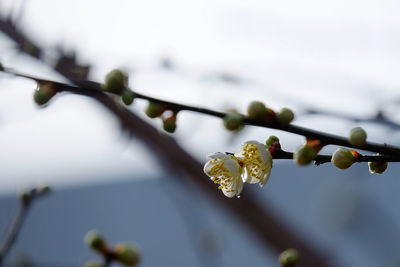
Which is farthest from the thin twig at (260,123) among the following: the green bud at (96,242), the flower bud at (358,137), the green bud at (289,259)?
the green bud at (96,242)

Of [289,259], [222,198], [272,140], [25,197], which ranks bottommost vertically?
[289,259]

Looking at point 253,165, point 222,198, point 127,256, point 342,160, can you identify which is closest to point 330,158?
point 342,160

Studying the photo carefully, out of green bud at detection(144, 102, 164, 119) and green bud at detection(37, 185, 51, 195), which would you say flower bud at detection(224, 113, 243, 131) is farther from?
green bud at detection(37, 185, 51, 195)

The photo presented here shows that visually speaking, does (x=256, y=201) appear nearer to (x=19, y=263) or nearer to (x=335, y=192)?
(x=335, y=192)

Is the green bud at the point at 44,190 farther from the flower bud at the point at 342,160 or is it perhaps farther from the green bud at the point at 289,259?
the flower bud at the point at 342,160

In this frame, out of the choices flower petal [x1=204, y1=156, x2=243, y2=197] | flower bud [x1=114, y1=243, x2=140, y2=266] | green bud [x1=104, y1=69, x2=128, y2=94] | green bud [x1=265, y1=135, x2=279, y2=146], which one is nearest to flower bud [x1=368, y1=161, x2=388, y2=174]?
green bud [x1=265, y1=135, x2=279, y2=146]

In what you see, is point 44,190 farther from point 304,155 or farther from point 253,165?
point 304,155

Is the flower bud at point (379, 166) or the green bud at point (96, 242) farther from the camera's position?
the green bud at point (96, 242)
